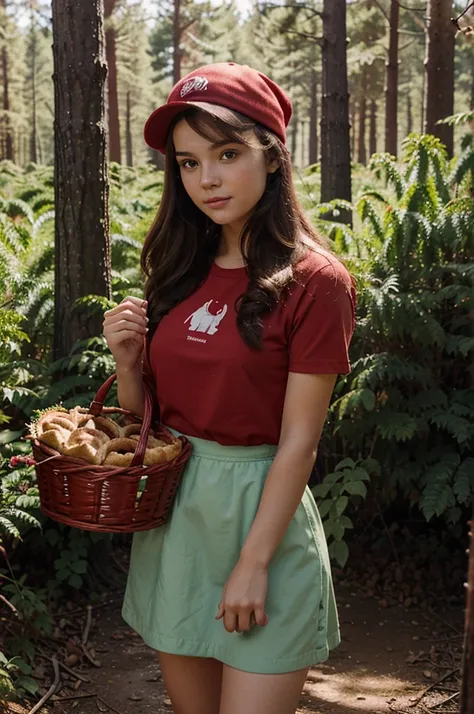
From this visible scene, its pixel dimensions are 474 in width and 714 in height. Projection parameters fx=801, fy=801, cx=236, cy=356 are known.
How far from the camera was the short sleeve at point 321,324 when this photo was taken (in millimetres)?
2016

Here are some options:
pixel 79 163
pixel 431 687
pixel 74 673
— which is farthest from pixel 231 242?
pixel 431 687

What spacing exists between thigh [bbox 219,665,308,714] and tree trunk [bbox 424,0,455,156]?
26.2ft

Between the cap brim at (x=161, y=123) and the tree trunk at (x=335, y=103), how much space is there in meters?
5.45

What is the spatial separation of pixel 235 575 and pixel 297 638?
26 centimetres

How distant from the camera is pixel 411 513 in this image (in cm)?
519

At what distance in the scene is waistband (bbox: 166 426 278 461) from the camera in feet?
7.20

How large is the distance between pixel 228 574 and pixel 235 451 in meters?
0.34

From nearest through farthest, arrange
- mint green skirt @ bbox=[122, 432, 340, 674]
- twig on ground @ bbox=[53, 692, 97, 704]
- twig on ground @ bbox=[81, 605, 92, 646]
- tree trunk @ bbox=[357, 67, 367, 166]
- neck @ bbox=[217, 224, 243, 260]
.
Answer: mint green skirt @ bbox=[122, 432, 340, 674], neck @ bbox=[217, 224, 243, 260], twig on ground @ bbox=[53, 692, 97, 704], twig on ground @ bbox=[81, 605, 92, 646], tree trunk @ bbox=[357, 67, 367, 166]

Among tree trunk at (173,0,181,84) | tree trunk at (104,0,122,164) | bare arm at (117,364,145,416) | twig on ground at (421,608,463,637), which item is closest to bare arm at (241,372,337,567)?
bare arm at (117,364,145,416)

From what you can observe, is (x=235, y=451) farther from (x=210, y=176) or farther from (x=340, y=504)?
(x=340, y=504)

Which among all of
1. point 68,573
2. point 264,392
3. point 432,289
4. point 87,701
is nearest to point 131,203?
point 432,289

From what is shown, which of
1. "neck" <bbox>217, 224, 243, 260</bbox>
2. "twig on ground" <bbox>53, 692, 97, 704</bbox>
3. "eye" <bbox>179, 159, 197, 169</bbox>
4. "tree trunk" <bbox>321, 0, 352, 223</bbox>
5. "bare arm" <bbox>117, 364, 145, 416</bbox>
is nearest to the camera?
"eye" <bbox>179, 159, 197, 169</bbox>

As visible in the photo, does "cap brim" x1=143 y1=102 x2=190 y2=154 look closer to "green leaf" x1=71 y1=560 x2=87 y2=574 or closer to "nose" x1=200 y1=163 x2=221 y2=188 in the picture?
"nose" x1=200 y1=163 x2=221 y2=188

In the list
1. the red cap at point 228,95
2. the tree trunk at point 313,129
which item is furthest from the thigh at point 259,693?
the tree trunk at point 313,129
